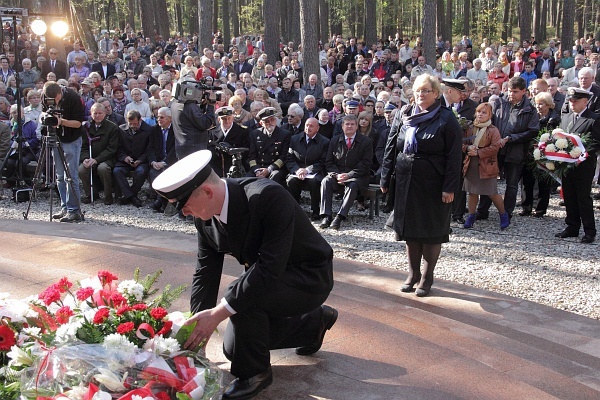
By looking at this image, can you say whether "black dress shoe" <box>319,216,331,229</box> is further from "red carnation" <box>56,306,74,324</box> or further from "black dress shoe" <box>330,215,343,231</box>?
"red carnation" <box>56,306,74,324</box>

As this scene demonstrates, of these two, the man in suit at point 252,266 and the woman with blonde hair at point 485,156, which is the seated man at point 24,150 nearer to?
the woman with blonde hair at point 485,156

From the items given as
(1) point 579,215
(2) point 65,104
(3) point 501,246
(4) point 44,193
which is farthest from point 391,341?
→ (4) point 44,193

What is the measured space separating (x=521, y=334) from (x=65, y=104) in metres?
6.31

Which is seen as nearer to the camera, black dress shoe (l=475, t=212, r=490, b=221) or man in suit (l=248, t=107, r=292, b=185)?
black dress shoe (l=475, t=212, r=490, b=221)

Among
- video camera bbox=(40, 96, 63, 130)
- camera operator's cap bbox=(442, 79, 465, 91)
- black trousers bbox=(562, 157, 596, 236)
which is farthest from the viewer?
video camera bbox=(40, 96, 63, 130)

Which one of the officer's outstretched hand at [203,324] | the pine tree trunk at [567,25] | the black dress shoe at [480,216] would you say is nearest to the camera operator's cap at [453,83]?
the black dress shoe at [480,216]

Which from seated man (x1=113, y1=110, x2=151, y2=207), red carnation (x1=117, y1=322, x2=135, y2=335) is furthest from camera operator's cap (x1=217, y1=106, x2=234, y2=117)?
red carnation (x1=117, y1=322, x2=135, y2=335)

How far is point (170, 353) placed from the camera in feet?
10.3

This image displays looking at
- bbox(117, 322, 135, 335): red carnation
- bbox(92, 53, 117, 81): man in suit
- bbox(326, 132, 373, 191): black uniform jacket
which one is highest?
bbox(92, 53, 117, 81): man in suit

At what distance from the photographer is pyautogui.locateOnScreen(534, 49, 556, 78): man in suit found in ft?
71.1

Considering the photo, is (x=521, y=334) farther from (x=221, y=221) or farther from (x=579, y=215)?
(x=579, y=215)

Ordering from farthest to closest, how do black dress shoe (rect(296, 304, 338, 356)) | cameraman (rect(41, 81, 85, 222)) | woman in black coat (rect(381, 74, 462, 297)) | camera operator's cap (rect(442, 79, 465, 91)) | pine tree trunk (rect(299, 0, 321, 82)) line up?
pine tree trunk (rect(299, 0, 321, 82)) → cameraman (rect(41, 81, 85, 222)) → camera operator's cap (rect(442, 79, 465, 91)) → woman in black coat (rect(381, 74, 462, 297)) → black dress shoe (rect(296, 304, 338, 356))

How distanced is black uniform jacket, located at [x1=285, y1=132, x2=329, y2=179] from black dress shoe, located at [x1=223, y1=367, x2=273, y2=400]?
6.23 meters

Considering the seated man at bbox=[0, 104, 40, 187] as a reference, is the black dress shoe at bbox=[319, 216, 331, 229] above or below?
below
